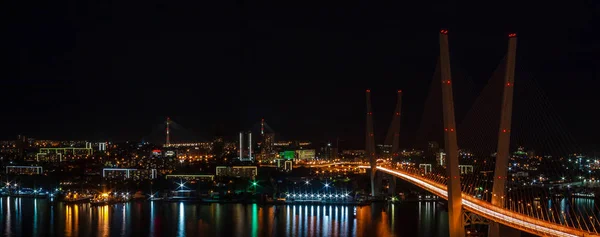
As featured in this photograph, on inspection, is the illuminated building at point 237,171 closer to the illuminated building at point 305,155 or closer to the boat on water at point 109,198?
the boat on water at point 109,198

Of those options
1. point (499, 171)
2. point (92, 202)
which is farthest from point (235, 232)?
point (92, 202)

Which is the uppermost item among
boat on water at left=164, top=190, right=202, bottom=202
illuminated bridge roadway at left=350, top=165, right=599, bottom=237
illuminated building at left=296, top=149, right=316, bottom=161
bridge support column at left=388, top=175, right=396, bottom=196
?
illuminated building at left=296, top=149, right=316, bottom=161

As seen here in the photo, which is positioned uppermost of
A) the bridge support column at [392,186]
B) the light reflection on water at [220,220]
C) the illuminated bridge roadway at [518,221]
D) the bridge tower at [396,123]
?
the bridge tower at [396,123]

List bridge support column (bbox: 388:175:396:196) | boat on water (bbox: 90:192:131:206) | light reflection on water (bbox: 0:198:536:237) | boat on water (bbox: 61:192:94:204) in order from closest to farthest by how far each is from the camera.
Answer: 1. light reflection on water (bbox: 0:198:536:237)
2. boat on water (bbox: 90:192:131:206)
3. bridge support column (bbox: 388:175:396:196)
4. boat on water (bbox: 61:192:94:204)

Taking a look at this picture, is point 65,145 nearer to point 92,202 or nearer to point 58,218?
point 92,202

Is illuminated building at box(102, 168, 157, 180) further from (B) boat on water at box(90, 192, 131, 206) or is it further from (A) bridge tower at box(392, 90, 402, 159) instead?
(A) bridge tower at box(392, 90, 402, 159)

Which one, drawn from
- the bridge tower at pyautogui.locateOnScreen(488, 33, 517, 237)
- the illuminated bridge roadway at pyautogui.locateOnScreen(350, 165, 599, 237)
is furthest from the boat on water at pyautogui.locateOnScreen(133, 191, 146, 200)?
the bridge tower at pyautogui.locateOnScreen(488, 33, 517, 237)

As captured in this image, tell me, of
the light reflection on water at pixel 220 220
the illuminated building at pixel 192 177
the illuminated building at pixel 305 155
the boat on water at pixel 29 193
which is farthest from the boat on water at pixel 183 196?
the illuminated building at pixel 305 155
